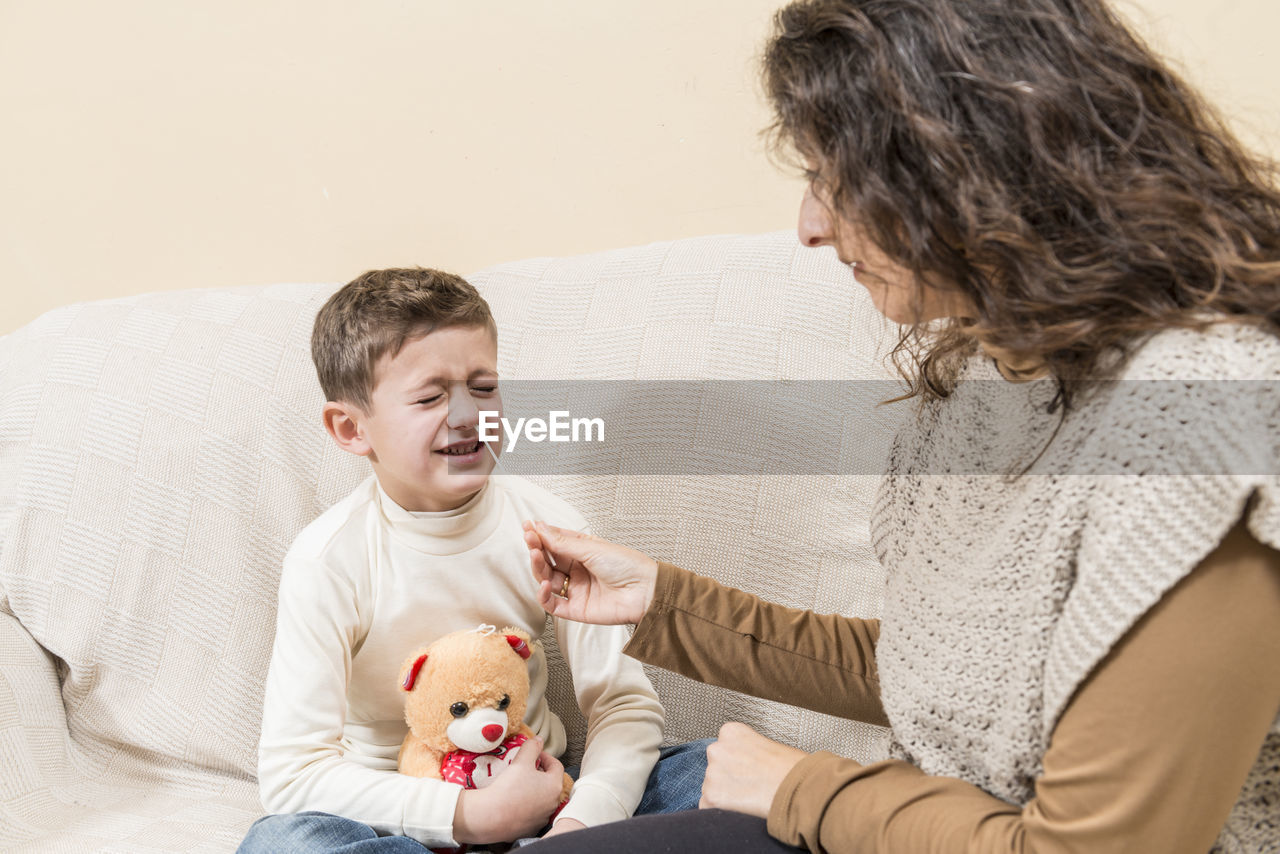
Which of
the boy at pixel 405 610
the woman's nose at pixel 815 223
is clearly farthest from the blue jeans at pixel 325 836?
the woman's nose at pixel 815 223

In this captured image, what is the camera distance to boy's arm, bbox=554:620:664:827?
1.07 m

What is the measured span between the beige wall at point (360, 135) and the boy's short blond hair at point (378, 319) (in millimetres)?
543

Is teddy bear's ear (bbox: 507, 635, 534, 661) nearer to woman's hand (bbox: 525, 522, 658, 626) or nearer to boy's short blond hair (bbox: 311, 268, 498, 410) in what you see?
woman's hand (bbox: 525, 522, 658, 626)

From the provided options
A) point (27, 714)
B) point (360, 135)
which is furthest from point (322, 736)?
point (360, 135)

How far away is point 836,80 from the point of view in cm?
72

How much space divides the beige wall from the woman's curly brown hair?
0.81m

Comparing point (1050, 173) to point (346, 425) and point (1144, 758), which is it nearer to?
point (1144, 758)

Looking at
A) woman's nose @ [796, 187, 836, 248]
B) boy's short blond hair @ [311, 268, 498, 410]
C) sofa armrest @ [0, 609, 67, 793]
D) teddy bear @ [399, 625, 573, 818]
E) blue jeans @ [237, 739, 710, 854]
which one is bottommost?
sofa armrest @ [0, 609, 67, 793]

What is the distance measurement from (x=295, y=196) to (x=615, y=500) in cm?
84

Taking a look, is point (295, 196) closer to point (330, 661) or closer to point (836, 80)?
point (330, 661)

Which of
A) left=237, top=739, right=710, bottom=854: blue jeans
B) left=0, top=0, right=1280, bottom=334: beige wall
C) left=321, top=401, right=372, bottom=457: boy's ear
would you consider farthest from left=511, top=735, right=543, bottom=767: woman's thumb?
left=0, top=0, right=1280, bottom=334: beige wall

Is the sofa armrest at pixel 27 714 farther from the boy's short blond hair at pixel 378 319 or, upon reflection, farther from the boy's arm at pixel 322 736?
the boy's short blond hair at pixel 378 319

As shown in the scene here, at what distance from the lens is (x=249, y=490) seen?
4.70 feet

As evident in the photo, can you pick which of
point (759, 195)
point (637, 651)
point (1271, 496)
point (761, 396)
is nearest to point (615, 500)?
point (761, 396)
